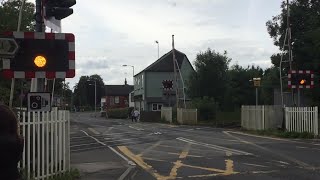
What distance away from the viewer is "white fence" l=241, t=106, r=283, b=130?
28.7 meters

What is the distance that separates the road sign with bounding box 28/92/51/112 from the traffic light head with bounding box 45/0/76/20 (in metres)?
1.60

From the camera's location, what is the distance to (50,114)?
1079cm

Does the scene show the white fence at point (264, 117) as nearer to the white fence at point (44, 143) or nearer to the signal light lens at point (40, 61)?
the white fence at point (44, 143)

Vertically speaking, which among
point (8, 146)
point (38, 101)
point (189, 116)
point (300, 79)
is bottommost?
point (189, 116)

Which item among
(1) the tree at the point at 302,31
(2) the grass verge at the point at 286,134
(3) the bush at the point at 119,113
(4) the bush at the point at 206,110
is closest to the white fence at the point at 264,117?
(2) the grass verge at the point at 286,134

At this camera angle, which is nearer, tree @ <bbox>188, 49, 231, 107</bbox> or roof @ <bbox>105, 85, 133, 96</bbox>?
tree @ <bbox>188, 49, 231, 107</bbox>

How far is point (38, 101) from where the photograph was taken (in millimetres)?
→ 10531

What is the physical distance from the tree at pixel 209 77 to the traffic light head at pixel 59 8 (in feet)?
163

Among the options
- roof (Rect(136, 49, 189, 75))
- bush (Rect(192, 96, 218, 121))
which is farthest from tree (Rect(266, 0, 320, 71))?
roof (Rect(136, 49, 189, 75))

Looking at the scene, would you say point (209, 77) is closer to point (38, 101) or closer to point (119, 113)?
point (119, 113)

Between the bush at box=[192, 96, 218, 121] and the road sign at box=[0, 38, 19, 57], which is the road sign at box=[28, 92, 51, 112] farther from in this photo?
the bush at box=[192, 96, 218, 121]

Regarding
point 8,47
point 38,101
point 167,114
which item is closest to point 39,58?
point 38,101

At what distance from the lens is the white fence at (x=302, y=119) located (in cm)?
2543

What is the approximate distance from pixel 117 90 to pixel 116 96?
5137 mm
